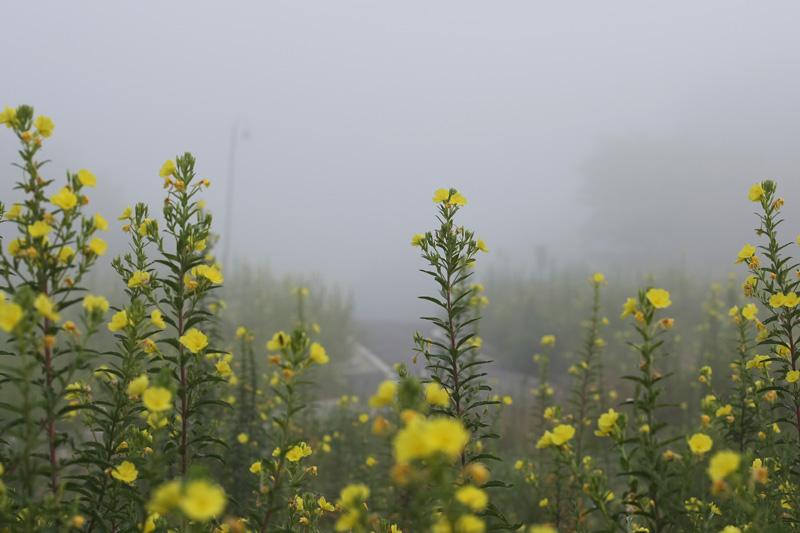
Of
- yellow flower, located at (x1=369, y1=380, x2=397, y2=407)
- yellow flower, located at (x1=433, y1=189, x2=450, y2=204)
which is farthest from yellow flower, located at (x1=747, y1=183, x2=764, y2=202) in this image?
yellow flower, located at (x1=369, y1=380, x2=397, y2=407)

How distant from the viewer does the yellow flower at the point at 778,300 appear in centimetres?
209

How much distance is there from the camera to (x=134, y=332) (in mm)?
1747

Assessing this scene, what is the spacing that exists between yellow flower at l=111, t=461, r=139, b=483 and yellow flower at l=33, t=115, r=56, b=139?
1196mm

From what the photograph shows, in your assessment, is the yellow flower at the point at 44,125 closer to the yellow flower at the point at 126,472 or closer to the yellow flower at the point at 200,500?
the yellow flower at the point at 126,472

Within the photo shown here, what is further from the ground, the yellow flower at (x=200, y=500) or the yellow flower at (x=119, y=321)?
the yellow flower at (x=119, y=321)

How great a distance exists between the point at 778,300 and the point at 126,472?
9.20 ft

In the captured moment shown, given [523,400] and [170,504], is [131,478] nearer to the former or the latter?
[170,504]

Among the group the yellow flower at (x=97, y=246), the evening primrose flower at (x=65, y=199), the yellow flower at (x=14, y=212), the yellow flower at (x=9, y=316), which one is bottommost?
the yellow flower at (x=9, y=316)

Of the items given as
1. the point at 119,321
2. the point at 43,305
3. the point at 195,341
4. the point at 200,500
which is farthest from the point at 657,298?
the point at 119,321

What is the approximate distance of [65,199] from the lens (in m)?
1.45

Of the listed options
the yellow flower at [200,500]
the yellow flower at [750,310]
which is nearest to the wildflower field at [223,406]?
the yellow flower at [200,500]

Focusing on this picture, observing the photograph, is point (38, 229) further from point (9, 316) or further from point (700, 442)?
point (700, 442)

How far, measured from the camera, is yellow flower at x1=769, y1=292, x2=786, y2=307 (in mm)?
2094

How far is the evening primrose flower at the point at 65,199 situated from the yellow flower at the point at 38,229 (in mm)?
75
